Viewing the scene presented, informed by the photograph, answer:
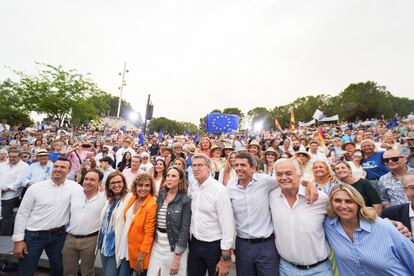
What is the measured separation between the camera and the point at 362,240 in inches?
87.0

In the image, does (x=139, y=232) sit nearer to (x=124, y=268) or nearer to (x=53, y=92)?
(x=124, y=268)

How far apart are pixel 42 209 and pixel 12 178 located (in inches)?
120

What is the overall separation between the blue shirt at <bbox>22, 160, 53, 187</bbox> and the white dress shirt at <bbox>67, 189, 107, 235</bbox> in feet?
9.64

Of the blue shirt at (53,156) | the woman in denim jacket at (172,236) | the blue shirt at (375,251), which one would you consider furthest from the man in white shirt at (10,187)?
the blue shirt at (375,251)

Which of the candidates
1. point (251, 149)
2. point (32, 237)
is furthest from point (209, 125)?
point (32, 237)

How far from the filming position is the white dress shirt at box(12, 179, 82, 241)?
356cm

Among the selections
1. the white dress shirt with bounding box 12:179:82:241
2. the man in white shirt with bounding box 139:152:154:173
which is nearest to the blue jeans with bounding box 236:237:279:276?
the white dress shirt with bounding box 12:179:82:241

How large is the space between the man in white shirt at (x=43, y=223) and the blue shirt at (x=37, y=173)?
2.72m

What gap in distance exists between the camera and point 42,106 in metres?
23.1

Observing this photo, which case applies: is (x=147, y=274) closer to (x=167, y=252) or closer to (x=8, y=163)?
(x=167, y=252)

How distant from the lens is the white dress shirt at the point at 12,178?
18.6 ft

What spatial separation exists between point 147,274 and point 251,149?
163 inches

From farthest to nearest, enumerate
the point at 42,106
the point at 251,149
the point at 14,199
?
the point at 42,106 → the point at 251,149 → the point at 14,199

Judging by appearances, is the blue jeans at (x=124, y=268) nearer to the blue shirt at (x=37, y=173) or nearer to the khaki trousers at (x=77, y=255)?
the khaki trousers at (x=77, y=255)
